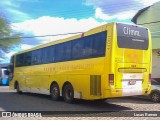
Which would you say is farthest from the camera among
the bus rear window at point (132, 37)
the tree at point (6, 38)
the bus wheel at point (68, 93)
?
the tree at point (6, 38)

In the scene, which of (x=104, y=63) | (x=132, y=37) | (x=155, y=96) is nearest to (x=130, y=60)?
(x=132, y=37)

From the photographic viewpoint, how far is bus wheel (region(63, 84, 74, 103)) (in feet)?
49.0

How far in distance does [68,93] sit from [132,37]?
4424mm

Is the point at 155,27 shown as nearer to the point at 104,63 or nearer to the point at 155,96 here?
the point at 155,96

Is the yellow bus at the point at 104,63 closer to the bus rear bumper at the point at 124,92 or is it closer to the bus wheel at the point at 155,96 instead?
the bus rear bumper at the point at 124,92

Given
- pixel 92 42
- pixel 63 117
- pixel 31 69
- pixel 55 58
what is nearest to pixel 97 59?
pixel 92 42

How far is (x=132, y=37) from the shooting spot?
13039mm

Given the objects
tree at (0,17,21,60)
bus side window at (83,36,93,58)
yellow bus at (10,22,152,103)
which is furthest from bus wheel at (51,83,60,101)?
tree at (0,17,21,60)

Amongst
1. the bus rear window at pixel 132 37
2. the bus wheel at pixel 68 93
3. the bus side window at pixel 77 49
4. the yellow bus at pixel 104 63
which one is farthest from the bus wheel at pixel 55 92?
the bus rear window at pixel 132 37

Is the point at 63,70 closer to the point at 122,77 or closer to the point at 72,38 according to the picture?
the point at 72,38

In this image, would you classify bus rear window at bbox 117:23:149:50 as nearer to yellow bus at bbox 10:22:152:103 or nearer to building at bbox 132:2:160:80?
yellow bus at bbox 10:22:152:103

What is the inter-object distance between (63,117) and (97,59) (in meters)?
3.14

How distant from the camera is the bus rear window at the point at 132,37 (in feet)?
41.5

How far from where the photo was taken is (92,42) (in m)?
13.6
